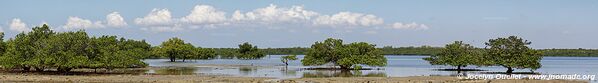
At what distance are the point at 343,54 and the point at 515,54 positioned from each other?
2178 centimetres

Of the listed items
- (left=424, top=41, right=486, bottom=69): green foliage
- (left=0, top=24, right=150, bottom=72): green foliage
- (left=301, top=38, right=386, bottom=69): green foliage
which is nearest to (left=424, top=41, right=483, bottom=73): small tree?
(left=424, top=41, right=486, bottom=69): green foliage

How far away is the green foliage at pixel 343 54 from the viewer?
93062mm

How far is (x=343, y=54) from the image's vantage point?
93.9 meters

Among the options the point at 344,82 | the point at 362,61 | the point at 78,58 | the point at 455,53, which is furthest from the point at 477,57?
the point at 78,58

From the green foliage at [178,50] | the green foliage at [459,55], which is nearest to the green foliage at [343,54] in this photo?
the green foliage at [459,55]

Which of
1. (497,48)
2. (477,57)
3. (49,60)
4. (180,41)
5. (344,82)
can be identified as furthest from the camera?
(180,41)

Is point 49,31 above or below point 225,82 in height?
above

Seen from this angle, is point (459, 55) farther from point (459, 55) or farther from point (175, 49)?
point (175, 49)

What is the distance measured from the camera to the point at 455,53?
95875 millimetres

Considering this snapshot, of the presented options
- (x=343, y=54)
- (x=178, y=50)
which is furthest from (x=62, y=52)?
(x=178, y=50)

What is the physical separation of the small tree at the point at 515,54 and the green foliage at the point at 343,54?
17.1 m

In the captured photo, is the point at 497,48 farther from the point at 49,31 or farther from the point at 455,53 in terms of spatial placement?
the point at 49,31

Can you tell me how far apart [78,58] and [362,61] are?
36448 mm

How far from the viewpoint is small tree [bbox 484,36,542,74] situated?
80.8m
